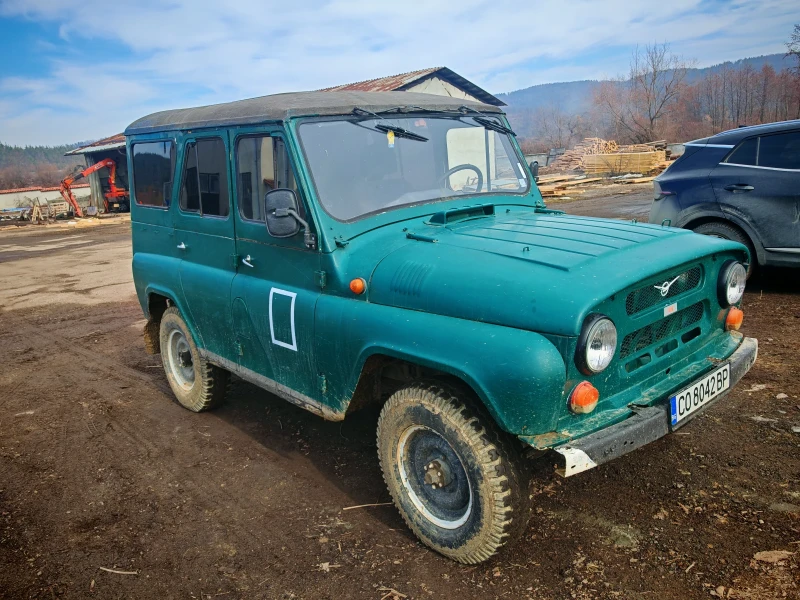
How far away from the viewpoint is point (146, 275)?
511cm

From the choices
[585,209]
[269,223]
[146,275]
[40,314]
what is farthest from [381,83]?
[269,223]

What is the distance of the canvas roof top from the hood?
86 cm

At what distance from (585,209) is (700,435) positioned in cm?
1227

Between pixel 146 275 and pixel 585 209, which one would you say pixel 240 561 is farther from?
pixel 585 209

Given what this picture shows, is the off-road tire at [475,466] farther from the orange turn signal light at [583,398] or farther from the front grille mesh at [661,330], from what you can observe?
the front grille mesh at [661,330]

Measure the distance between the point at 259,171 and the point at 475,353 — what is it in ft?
6.22

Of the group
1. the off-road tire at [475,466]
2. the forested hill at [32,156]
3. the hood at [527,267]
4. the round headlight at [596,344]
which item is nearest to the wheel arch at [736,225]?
the hood at [527,267]

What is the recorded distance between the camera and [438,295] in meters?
2.88

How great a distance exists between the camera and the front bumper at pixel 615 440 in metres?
2.49

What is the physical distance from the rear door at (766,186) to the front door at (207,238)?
16.9 feet

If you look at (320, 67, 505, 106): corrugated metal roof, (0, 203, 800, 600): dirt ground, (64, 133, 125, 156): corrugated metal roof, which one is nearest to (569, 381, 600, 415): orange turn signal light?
(0, 203, 800, 600): dirt ground

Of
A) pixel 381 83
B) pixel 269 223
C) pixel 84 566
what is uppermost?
pixel 381 83

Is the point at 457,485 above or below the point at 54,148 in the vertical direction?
below

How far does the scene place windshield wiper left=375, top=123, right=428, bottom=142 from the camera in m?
3.72
